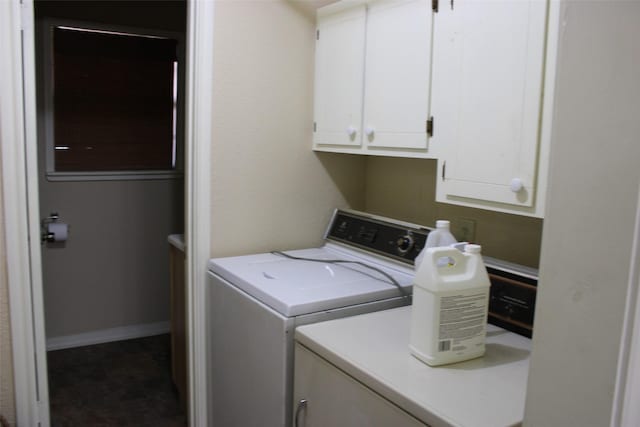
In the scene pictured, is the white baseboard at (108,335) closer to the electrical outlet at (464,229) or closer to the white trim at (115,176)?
the white trim at (115,176)

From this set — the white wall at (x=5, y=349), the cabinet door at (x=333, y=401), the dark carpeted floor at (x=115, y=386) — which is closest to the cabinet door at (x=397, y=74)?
the cabinet door at (x=333, y=401)

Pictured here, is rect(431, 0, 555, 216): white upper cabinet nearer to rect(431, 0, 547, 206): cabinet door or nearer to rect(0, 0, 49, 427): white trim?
rect(431, 0, 547, 206): cabinet door

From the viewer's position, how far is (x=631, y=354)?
0.56 metres

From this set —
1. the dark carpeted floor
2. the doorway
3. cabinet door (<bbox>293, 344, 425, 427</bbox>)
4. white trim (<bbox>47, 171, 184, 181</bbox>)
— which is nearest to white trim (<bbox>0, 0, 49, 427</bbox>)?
the dark carpeted floor

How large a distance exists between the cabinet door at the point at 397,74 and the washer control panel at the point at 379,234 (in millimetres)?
330

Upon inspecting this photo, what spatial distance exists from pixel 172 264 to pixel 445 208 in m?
1.45

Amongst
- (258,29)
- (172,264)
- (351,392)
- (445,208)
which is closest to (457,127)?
(445,208)

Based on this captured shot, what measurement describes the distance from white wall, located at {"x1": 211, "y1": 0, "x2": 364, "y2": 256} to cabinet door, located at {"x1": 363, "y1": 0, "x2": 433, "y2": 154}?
407mm

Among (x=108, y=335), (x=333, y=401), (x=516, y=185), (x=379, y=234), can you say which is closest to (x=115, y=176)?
(x=108, y=335)

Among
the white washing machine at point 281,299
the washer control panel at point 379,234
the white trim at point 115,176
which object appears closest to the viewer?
the white washing machine at point 281,299

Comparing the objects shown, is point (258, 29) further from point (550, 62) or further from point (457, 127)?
point (550, 62)

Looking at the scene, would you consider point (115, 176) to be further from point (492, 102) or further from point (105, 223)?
point (492, 102)

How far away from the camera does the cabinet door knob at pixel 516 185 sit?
1.45 m

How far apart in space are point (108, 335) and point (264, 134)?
2.26 meters
